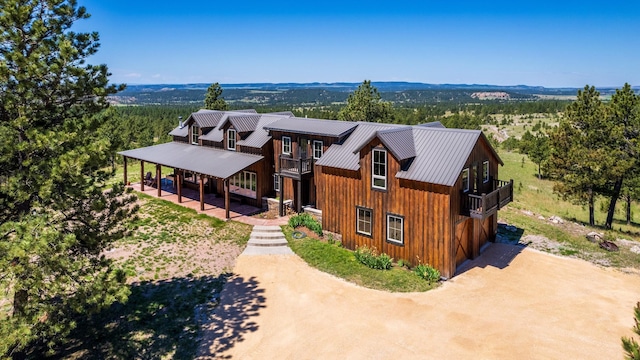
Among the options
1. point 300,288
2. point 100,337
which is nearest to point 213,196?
point 300,288

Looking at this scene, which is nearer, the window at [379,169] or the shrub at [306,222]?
the window at [379,169]

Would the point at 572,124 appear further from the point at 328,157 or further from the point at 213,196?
the point at 213,196

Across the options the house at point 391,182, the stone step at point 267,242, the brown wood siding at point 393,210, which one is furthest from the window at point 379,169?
the stone step at point 267,242

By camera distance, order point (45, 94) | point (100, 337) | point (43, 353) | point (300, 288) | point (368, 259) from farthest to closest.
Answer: point (368, 259)
point (300, 288)
point (100, 337)
point (43, 353)
point (45, 94)

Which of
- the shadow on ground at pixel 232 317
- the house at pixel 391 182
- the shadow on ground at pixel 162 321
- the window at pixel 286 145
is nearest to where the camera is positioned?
the shadow on ground at pixel 162 321

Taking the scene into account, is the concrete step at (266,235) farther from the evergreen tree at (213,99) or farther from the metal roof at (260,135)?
the evergreen tree at (213,99)

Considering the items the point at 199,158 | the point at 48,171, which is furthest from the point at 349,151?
the point at 48,171
